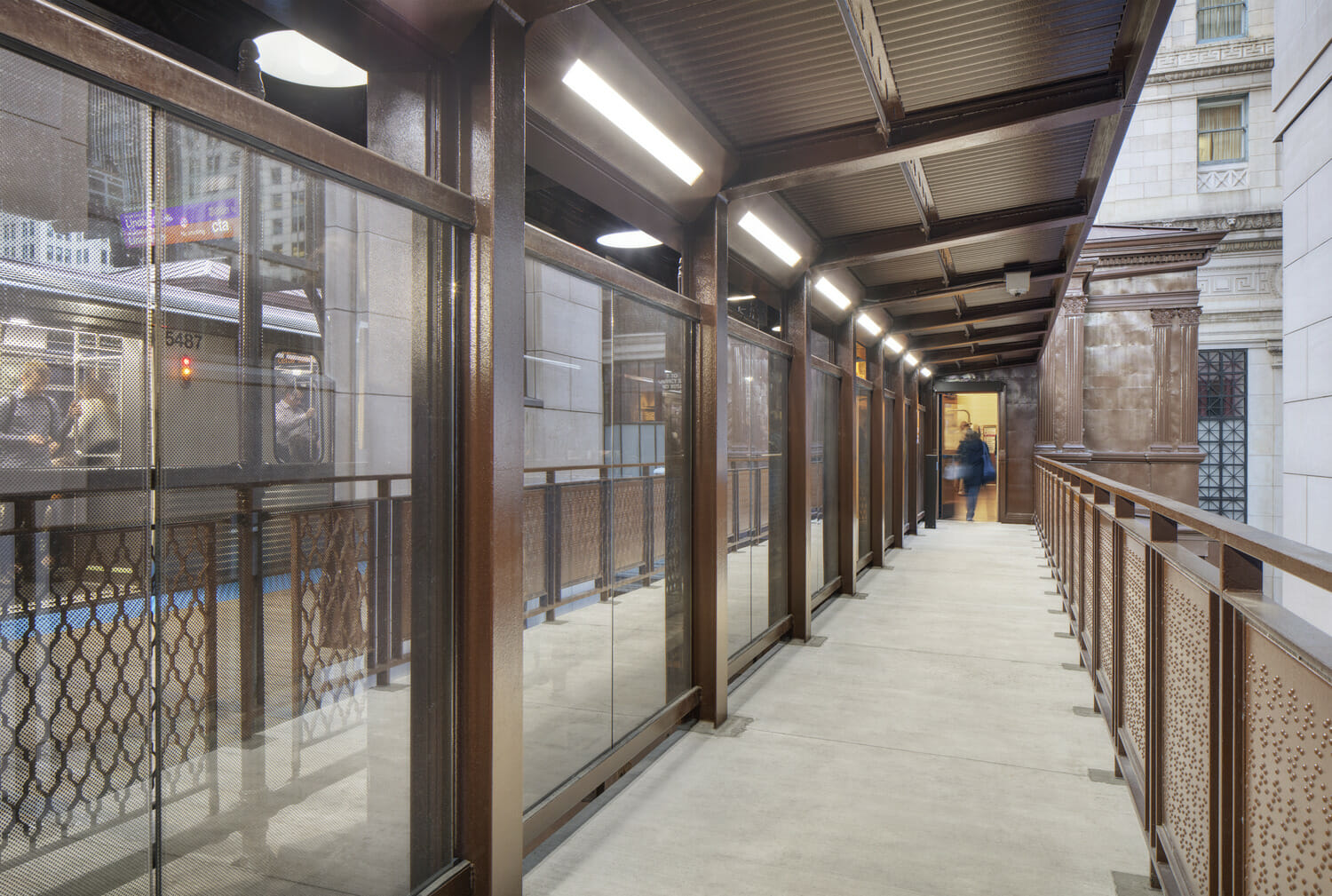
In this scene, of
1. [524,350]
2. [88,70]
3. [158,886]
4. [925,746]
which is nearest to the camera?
[88,70]

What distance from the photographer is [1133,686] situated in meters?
3.36

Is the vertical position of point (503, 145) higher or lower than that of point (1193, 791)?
higher

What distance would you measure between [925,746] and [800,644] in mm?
2122

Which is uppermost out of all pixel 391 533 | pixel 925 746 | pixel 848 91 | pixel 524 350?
pixel 848 91

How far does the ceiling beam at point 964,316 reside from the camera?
33.1ft

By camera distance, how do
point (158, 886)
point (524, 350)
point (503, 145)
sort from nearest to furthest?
point (158, 886), point (503, 145), point (524, 350)

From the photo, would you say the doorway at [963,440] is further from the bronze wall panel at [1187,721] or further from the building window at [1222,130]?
the bronze wall panel at [1187,721]

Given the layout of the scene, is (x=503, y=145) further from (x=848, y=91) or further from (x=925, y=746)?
(x=925, y=746)

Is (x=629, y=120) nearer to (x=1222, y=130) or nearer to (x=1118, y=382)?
(x=1118, y=382)

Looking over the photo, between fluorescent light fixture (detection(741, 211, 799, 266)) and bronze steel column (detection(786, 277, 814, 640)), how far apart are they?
0.31 meters

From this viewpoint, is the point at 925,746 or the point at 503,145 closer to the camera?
the point at 503,145

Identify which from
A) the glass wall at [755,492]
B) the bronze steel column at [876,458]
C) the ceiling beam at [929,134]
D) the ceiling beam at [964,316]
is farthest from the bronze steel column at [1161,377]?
the ceiling beam at [929,134]

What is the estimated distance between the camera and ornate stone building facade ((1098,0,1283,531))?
20.7 meters

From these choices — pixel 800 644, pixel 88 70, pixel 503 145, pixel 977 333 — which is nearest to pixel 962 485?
pixel 977 333
